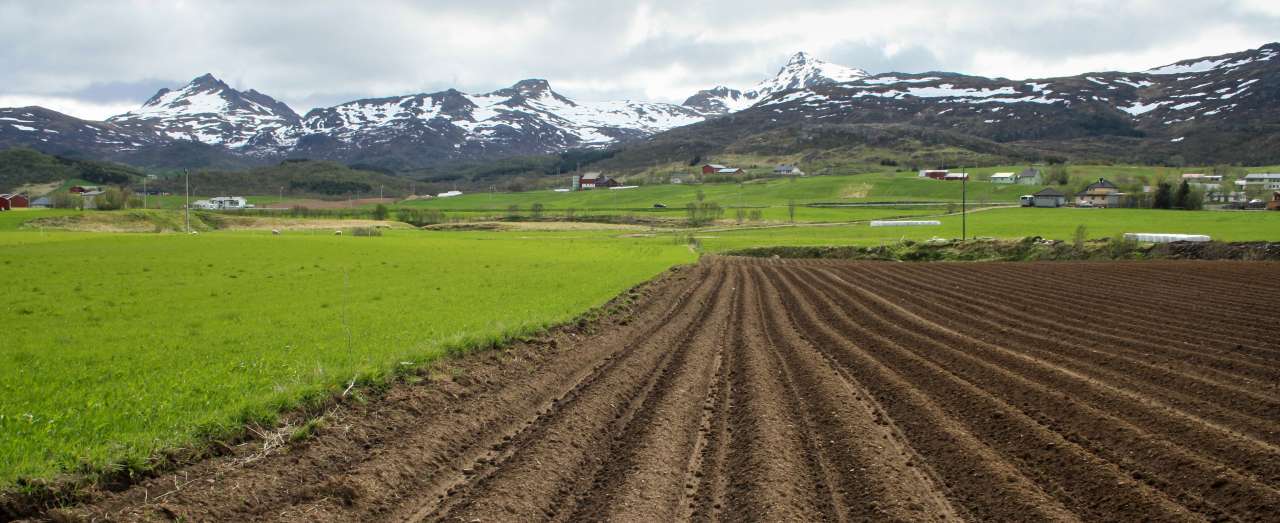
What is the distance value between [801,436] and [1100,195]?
144552 millimetres

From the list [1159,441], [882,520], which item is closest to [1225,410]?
[1159,441]

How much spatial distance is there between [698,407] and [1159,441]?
6853 mm

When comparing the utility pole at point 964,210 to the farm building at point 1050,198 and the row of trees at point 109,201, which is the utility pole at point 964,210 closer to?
the farm building at point 1050,198

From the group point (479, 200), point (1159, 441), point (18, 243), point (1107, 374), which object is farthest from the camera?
point (479, 200)

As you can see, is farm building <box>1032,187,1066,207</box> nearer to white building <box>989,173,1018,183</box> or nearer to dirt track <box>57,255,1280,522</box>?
white building <box>989,173,1018,183</box>

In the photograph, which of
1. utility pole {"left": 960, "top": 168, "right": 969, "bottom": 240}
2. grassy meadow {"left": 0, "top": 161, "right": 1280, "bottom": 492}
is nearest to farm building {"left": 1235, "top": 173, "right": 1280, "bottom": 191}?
utility pole {"left": 960, "top": 168, "right": 969, "bottom": 240}

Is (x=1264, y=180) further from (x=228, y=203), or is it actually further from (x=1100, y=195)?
(x=228, y=203)

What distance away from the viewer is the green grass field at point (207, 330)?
34.3ft

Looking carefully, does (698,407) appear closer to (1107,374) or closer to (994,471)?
(994,471)

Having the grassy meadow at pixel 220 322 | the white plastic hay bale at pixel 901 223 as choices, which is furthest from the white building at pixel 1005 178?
the grassy meadow at pixel 220 322

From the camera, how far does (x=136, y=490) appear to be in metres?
8.58

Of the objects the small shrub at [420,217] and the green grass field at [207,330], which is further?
the small shrub at [420,217]

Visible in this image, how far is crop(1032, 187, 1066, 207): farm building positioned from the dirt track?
4851 inches

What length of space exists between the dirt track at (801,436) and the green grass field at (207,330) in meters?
1.45
